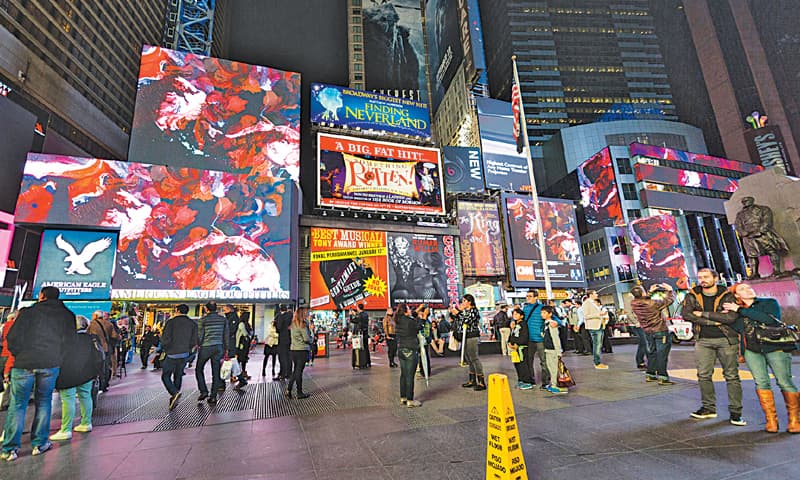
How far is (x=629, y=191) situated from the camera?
5166 centimetres

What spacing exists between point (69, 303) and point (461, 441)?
29.6 m

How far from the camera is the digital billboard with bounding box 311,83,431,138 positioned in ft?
118

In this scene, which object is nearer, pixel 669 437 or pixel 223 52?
pixel 669 437

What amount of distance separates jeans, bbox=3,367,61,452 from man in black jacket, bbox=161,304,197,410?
181 cm

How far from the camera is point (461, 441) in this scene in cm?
400

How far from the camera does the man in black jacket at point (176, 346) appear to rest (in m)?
6.26

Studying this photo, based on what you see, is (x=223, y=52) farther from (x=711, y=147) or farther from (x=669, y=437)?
(x=711, y=147)

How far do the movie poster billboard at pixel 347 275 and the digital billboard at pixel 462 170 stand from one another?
13.9 m

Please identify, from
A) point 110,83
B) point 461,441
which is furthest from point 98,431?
point 110,83

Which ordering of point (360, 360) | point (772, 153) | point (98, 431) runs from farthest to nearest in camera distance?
point (772, 153), point (360, 360), point (98, 431)

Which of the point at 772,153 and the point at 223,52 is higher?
the point at 223,52

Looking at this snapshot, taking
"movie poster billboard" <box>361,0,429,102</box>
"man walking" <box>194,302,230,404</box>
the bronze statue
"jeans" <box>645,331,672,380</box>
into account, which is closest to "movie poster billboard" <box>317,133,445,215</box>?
the bronze statue

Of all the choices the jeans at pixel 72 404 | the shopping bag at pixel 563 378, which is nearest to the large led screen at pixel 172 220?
the jeans at pixel 72 404

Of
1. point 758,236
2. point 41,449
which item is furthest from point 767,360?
point 758,236
